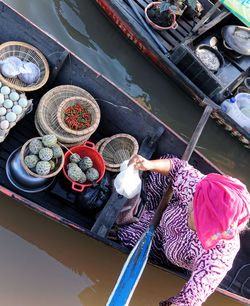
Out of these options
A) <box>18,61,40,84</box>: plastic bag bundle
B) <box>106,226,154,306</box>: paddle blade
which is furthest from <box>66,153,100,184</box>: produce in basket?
<box>18,61,40,84</box>: plastic bag bundle

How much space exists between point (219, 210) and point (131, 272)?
975 millimetres

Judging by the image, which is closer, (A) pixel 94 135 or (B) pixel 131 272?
(B) pixel 131 272

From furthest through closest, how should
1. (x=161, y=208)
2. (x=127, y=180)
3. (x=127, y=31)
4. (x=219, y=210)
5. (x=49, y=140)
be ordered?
(x=127, y=31)
(x=49, y=140)
(x=161, y=208)
(x=127, y=180)
(x=219, y=210)

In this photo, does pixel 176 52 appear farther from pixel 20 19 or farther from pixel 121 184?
pixel 121 184

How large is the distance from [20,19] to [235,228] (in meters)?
2.72

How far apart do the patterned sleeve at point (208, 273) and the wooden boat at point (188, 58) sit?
92.6 inches

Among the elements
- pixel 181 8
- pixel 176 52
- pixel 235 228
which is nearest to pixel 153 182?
pixel 235 228

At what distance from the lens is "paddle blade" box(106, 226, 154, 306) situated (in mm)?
2221

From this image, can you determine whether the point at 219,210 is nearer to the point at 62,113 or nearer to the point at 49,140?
the point at 49,140

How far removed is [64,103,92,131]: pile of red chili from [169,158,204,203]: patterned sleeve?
1.05m

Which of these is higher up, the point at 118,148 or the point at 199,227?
the point at 118,148

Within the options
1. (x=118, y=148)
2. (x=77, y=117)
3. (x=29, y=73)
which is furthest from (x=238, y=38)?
(x=29, y=73)

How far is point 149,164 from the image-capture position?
225cm

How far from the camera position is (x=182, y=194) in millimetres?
2332
